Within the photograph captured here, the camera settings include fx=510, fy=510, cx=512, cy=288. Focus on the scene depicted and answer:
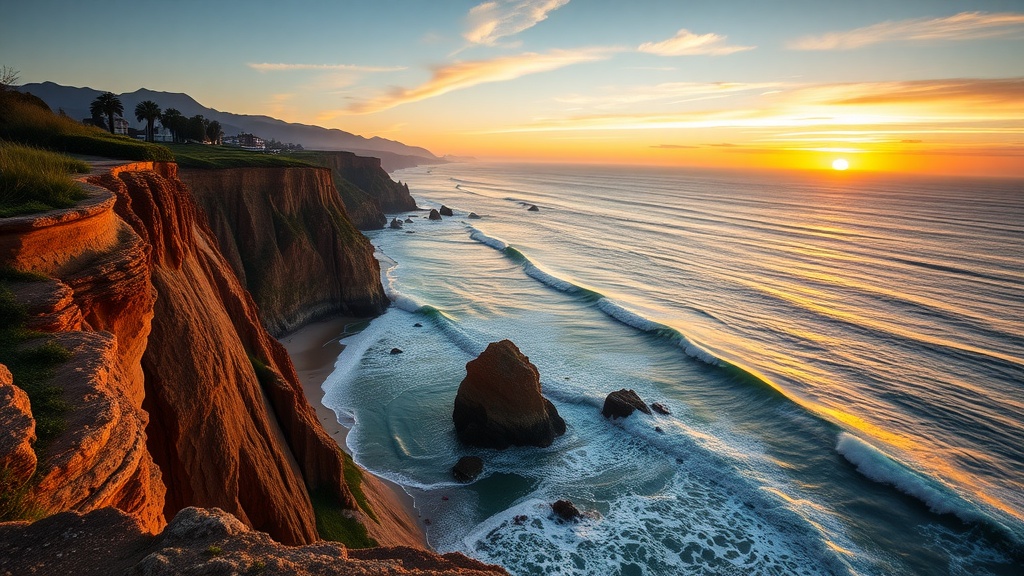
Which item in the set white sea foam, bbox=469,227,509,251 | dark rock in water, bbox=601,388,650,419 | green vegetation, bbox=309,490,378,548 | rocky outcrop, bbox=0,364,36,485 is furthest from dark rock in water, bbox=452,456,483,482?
white sea foam, bbox=469,227,509,251

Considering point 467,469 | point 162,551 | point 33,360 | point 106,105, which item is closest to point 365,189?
point 106,105

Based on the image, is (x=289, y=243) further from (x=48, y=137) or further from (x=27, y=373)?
(x=27, y=373)

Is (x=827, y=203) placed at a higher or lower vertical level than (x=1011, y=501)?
higher

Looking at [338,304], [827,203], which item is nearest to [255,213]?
[338,304]

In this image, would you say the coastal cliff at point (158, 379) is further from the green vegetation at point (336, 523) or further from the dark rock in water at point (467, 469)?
the dark rock in water at point (467, 469)

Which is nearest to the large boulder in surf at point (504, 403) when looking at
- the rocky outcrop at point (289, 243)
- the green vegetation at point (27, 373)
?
the rocky outcrop at point (289, 243)

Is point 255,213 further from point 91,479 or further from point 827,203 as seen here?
point 827,203

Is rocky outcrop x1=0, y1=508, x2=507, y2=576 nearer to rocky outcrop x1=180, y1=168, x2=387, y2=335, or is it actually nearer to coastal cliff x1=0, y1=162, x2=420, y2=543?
coastal cliff x1=0, y1=162, x2=420, y2=543
